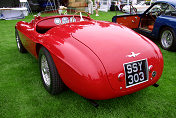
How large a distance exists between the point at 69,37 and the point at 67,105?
3.12ft

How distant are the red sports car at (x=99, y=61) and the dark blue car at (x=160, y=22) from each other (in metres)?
2.46

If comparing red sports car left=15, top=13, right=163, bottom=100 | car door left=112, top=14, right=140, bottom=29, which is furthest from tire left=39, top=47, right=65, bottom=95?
car door left=112, top=14, right=140, bottom=29

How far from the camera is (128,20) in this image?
18.3ft

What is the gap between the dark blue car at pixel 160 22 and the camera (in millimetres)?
4383

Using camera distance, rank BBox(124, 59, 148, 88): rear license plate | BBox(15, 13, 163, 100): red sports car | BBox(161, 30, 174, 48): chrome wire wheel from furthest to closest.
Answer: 1. BBox(161, 30, 174, 48): chrome wire wheel
2. BBox(124, 59, 148, 88): rear license plate
3. BBox(15, 13, 163, 100): red sports car

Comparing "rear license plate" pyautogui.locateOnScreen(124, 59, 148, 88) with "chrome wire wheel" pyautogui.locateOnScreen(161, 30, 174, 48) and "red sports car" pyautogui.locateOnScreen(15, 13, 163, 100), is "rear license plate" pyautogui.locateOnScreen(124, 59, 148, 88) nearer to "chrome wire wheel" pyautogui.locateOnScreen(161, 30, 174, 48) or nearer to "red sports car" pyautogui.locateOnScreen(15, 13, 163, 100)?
"red sports car" pyautogui.locateOnScreen(15, 13, 163, 100)

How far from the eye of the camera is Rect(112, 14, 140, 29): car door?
5.52 m

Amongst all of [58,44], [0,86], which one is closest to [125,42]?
[58,44]

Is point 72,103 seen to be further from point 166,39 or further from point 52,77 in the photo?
point 166,39

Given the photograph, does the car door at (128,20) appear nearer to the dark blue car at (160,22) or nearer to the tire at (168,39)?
the dark blue car at (160,22)

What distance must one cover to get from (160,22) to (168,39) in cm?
54

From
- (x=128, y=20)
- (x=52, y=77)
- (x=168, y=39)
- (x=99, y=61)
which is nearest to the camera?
(x=99, y=61)

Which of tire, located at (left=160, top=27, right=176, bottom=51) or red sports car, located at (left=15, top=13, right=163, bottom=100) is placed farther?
tire, located at (left=160, top=27, right=176, bottom=51)

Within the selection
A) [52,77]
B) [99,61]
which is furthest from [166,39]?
[52,77]
